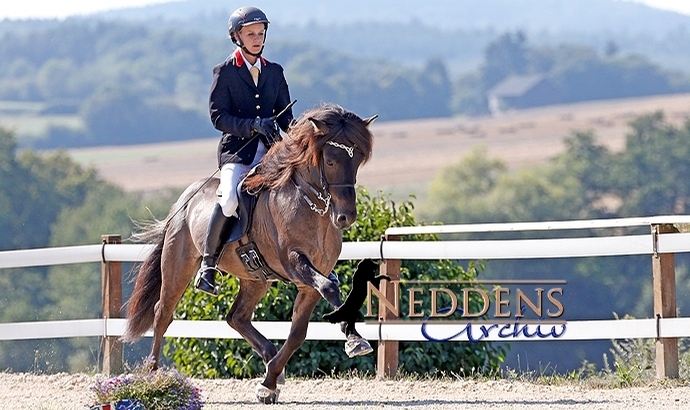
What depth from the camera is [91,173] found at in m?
98.2

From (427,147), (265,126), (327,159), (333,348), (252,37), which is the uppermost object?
(427,147)

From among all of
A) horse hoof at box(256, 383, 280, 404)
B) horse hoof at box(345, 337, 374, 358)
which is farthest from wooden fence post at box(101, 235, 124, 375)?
horse hoof at box(345, 337, 374, 358)

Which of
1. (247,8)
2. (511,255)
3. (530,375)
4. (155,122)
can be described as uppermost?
(155,122)

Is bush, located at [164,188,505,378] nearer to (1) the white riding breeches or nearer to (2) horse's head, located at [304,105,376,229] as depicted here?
(1) the white riding breeches

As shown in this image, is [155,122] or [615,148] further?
[155,122]

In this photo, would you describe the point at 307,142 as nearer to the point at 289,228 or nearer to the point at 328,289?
the point at 289,228

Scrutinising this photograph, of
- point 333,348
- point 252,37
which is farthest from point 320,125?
point 333,348

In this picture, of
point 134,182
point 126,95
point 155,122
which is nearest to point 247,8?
point 134,182

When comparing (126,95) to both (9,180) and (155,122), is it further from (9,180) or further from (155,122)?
(9,180)

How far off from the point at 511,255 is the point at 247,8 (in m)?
2.73

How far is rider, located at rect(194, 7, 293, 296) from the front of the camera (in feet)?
28.1

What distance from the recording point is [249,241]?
28.1 feet

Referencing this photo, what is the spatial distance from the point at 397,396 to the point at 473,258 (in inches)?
60.8

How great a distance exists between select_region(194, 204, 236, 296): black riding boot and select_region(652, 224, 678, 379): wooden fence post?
310 centimetres
